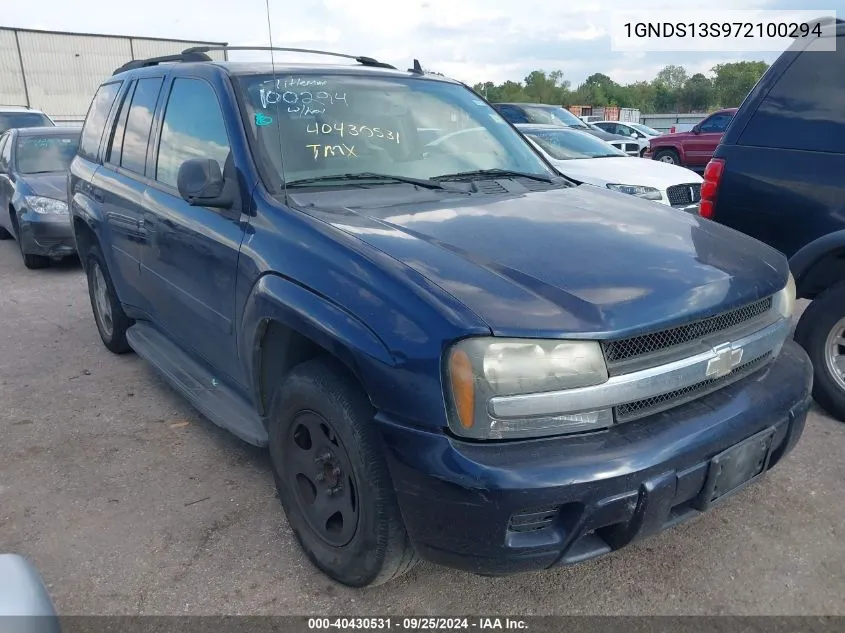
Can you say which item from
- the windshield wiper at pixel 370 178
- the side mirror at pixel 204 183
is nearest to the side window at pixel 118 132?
the side mirror at pixel 204 183

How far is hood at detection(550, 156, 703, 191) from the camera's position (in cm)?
746

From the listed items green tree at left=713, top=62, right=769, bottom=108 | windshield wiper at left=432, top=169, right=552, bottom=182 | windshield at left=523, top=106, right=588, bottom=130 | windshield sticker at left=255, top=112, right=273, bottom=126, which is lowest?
windshield wiper at left=432, top=169, right=552, bottom=182

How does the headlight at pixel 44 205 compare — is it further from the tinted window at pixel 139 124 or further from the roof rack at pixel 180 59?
the tinted window at pixel 139 124

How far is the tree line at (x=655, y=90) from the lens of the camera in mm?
70000

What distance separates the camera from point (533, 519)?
198 centimetres

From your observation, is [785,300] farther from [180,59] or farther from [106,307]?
[106,307]

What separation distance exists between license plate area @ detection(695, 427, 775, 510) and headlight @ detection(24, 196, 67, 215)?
7.43m

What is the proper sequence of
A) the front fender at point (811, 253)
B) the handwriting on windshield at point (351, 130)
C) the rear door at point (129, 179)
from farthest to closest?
the rear door at point (129, 179) < the front fender at point (811, 253) < the handwriting on windshield at point (351, 130)

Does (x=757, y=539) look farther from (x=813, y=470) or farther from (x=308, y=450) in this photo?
(x=308, y=450)

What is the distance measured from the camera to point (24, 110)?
12938mm

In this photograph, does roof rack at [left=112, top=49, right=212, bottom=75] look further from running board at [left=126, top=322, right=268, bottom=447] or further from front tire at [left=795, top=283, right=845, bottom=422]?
front tire at [left=795, top=283, right=845, bottom=422]

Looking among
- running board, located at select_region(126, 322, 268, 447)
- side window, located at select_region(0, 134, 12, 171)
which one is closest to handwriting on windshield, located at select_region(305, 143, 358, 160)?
running board, located at select_region(126, 322, 268, 447)

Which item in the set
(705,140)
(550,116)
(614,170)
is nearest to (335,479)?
(614,170)

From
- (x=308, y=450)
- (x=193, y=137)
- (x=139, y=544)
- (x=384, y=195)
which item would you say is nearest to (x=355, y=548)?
(x=308, y=450)
